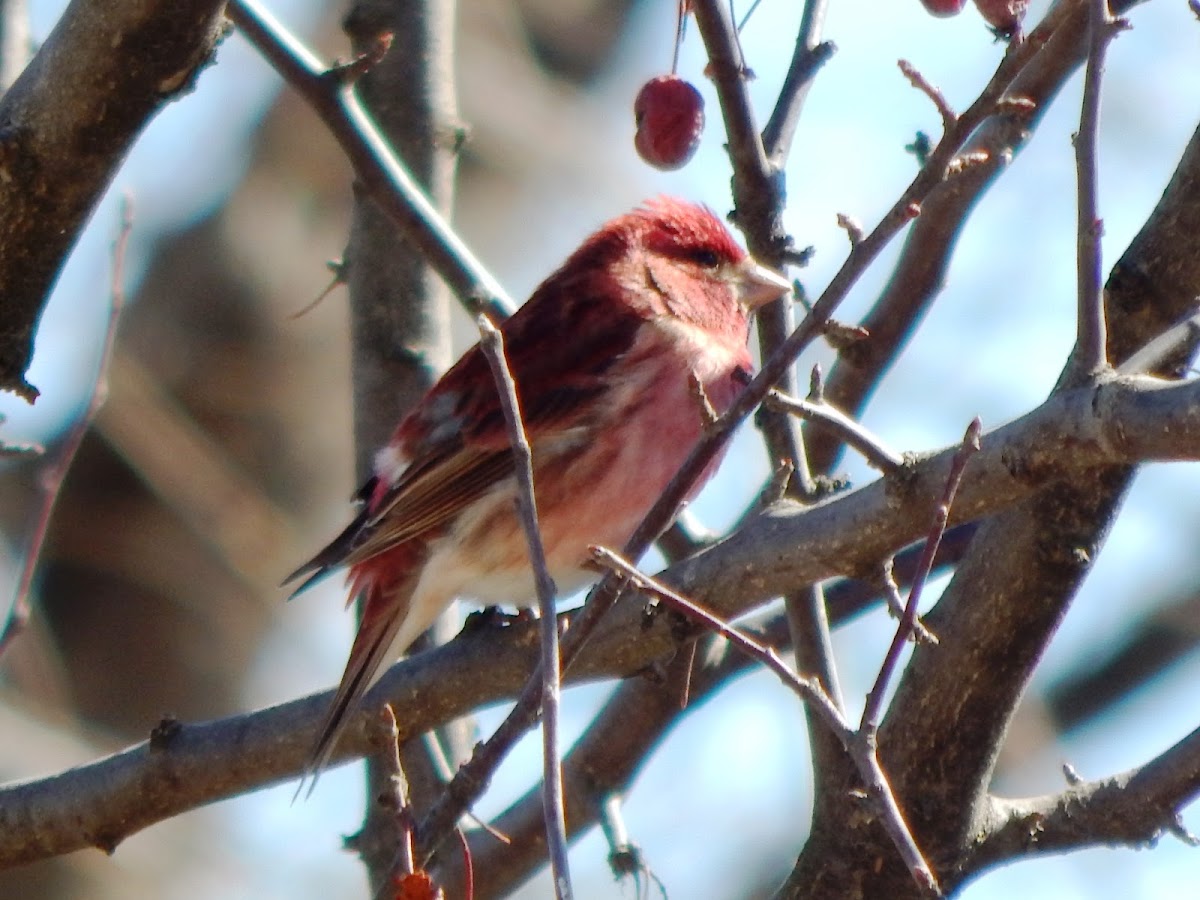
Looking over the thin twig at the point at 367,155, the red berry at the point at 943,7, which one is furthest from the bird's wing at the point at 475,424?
the red berry at the point at 943,7

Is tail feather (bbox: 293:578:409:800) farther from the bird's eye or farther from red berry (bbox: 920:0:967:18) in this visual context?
red berry (bbox: 920:0:967:18)

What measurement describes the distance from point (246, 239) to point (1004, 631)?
17.7 ft

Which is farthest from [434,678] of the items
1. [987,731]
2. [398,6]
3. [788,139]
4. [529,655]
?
[398,6]

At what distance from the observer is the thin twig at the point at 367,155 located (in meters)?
4.52

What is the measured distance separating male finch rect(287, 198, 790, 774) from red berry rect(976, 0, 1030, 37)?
103 centimetres

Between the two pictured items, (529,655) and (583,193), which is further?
(583,193)

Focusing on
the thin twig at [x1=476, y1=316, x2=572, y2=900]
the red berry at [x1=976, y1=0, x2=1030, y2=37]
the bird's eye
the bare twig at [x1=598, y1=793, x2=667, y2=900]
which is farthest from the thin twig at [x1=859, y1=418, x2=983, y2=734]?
the bird's eye

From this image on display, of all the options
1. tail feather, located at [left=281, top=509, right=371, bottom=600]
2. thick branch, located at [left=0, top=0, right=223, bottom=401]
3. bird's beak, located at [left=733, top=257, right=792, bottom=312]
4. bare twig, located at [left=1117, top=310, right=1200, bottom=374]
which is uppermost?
bird's beak, located at [left=733, top=257, right=792, bottom=312]

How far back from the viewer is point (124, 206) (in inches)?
196

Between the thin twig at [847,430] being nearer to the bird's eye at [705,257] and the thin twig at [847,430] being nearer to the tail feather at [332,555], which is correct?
the tail feather at [332,555]

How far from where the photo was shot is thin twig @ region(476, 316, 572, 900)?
2139 mm

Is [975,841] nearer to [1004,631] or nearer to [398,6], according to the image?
[1004,631]

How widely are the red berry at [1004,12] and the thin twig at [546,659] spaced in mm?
1400

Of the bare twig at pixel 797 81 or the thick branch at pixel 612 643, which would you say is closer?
the thick branch at pixel 612 643
